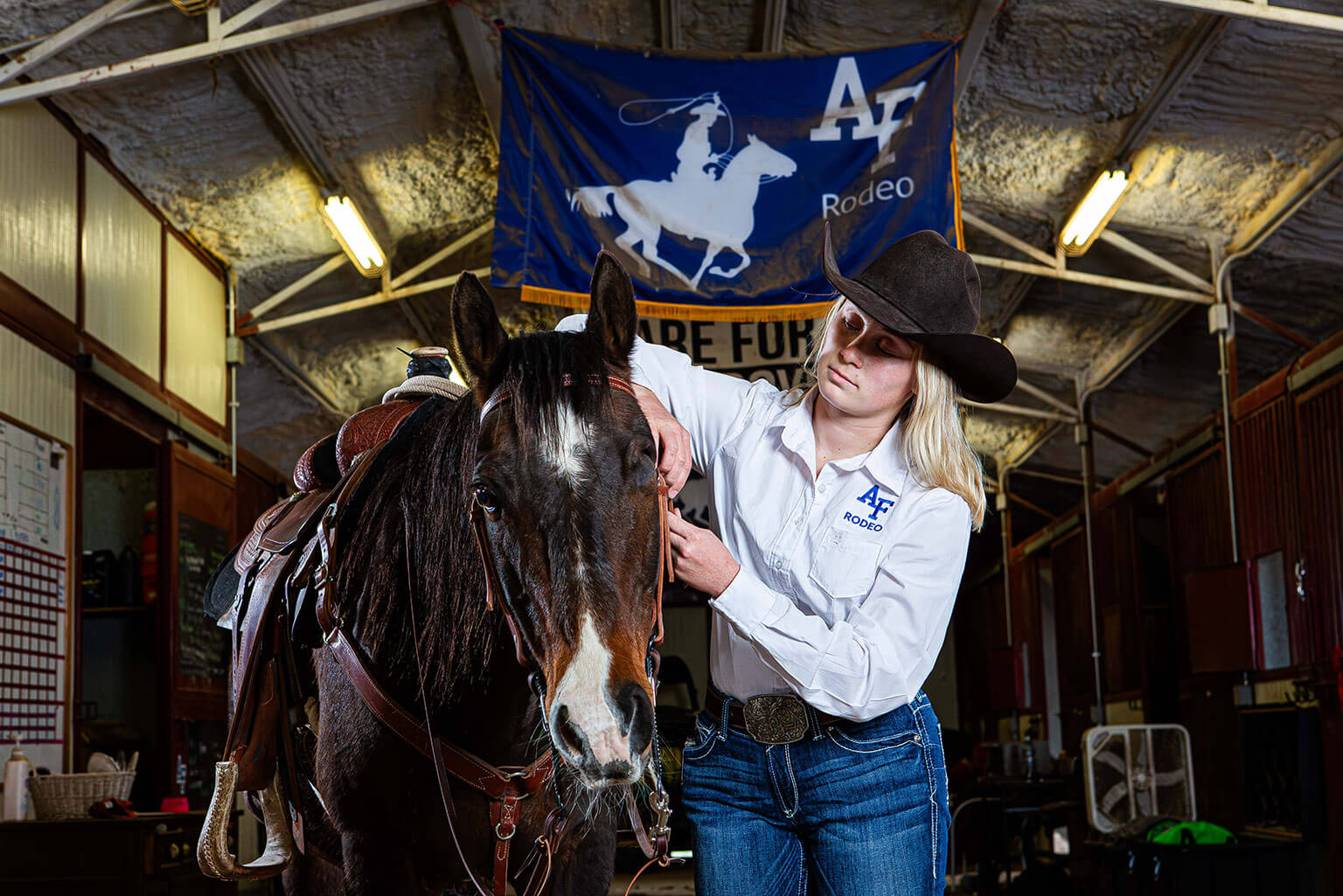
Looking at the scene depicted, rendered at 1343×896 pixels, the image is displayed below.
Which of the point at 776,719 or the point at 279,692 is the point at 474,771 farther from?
the point at 279,692

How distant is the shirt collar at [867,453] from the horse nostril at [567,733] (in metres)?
0.66

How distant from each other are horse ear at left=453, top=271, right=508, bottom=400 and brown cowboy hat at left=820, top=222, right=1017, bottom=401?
20.0 inches

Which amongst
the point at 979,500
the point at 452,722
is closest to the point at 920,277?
the point at 979,500

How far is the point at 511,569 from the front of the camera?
154 cm

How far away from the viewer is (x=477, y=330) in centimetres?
A: 170

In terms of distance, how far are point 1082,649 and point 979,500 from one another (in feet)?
38.2

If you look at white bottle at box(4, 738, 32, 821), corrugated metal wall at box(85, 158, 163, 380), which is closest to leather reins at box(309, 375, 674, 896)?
white bottle at box(4, 738, 32, 821)

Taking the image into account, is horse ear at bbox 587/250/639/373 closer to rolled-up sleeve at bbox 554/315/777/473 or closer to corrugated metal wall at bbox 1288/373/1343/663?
rolled-up sleeve at bbox 554/315/777/473

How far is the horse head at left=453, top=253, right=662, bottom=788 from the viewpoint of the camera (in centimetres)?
139

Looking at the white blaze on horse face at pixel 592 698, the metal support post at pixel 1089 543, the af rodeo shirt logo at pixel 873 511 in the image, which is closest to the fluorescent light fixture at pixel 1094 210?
the metal support post at pixel 1089 543

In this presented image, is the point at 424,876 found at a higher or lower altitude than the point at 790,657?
lower

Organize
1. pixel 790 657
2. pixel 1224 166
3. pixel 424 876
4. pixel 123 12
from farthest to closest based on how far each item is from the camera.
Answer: pixel 1224 166
pixel 123 12
pixel 424 876
pixel 790 657

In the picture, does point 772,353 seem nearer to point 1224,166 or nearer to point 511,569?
point 1224,166

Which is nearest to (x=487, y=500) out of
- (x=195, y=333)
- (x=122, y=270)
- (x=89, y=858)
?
(x=89, y=858)
